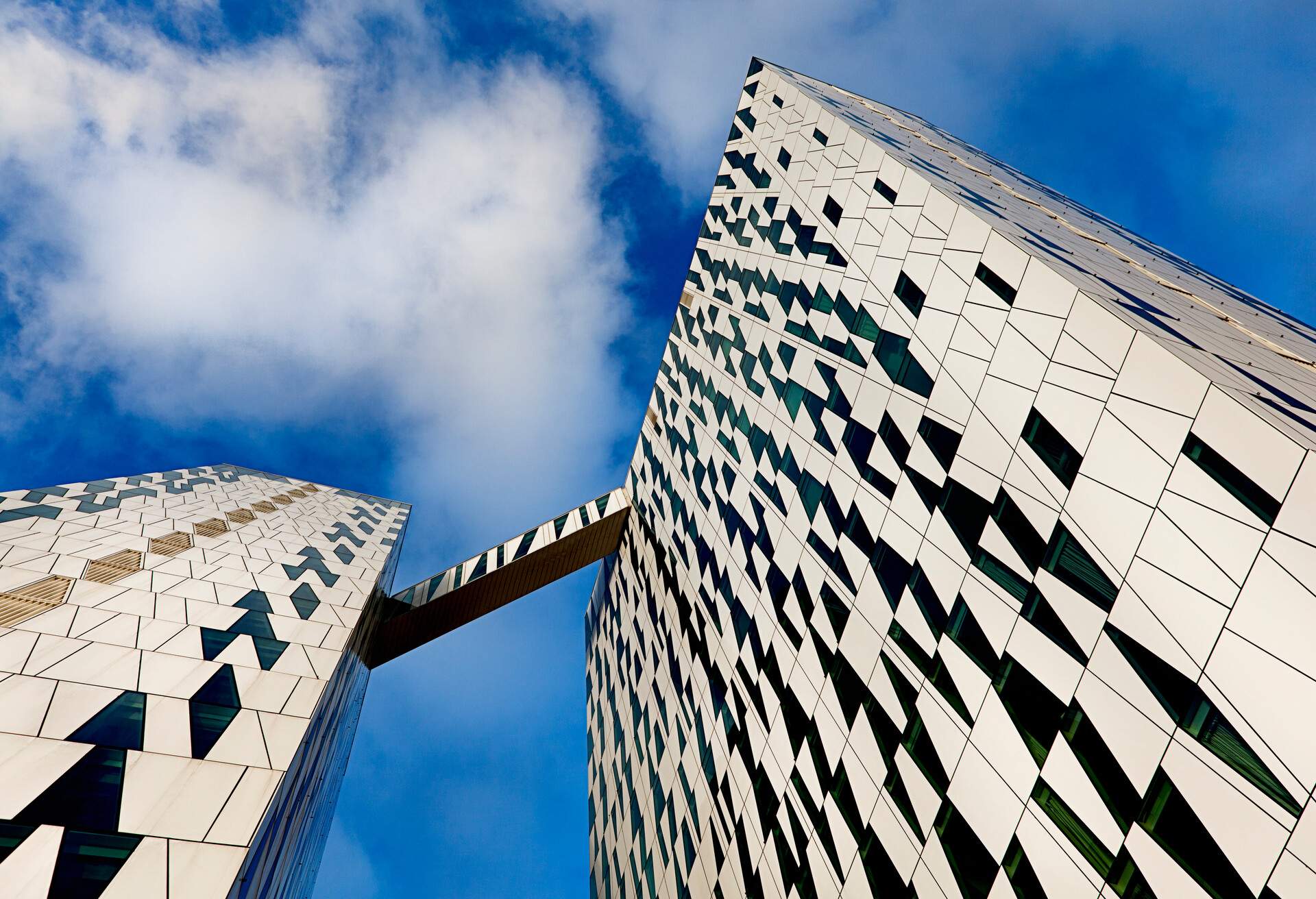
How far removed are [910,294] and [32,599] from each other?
3015 centimetres

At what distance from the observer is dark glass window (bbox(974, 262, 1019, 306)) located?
1470cm

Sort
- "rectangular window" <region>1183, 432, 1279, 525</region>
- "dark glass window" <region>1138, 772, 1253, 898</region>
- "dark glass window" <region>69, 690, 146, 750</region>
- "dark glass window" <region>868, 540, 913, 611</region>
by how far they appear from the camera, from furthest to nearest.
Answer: "dark glass window" <region>868, 540, 913, 611</region> → "dark glass window" <region>69, 690, 146, 750</region> → "rectangular window" <region>1183, 432, 1279, 525</region> → "dark glass window" <region>1138, 772, 1253, 898</region>

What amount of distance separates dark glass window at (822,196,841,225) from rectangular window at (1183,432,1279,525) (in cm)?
1784

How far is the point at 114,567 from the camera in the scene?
72.1 feet

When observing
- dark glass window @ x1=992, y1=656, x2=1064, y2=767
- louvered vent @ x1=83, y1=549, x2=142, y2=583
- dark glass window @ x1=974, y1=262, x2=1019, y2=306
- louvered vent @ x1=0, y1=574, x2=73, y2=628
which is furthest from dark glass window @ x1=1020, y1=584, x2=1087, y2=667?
louvered vent @ x1=83, y1=549, x2=142, y2=583

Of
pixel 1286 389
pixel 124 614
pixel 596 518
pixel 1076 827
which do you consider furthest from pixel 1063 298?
pixel 596 518

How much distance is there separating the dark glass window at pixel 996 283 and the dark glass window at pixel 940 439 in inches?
144

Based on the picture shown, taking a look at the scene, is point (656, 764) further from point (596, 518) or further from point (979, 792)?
point (979, 792)

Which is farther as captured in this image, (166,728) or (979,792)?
(166,728)

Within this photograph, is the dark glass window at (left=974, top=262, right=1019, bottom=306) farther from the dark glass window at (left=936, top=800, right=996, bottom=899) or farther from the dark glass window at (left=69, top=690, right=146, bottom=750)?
the dark glass window at (left=69, top=690, right=146, bottom=750)

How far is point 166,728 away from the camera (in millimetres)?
14945

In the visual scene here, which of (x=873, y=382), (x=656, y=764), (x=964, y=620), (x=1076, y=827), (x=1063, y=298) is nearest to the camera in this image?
(x=1076, y=827)

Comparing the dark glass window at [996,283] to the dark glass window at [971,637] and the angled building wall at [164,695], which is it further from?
the angled building wall at [164,695]

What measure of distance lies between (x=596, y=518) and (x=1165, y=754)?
3725cm
